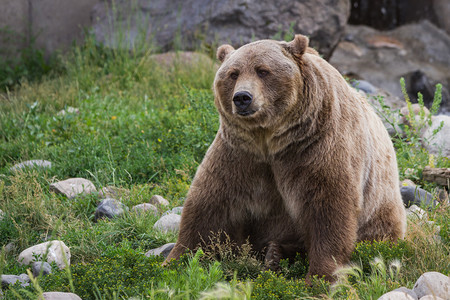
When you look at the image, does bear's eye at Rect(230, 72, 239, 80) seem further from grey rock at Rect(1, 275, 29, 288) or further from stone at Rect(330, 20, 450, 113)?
stone at Rect(330, 20, 450, 113)

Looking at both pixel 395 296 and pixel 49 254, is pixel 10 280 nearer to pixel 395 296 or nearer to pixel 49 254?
pixel 49 254

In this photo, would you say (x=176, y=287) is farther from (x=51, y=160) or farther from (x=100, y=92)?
(x=100, y=92)

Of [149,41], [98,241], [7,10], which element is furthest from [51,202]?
[7,10]

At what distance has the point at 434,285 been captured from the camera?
3074 mm

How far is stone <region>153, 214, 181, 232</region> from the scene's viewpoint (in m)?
4.58

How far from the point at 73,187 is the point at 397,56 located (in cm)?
878

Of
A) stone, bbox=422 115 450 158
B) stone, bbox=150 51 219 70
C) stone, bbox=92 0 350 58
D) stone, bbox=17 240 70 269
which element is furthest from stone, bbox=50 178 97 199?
stone, bbox=92 0 350 58

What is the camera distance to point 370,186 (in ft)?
13.1

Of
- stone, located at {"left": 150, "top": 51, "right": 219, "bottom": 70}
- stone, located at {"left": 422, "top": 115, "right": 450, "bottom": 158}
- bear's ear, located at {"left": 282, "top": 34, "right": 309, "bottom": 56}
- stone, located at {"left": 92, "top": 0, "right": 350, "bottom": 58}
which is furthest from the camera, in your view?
stone, located at {"left": 92, "top": 0, "right": 350, "bottom": 58}

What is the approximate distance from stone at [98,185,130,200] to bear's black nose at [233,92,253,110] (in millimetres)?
1967

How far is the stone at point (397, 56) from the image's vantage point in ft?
36.3

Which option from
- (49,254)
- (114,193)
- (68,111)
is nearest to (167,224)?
(114,193)

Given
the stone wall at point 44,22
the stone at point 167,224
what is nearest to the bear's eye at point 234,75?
the stone at point 167,224

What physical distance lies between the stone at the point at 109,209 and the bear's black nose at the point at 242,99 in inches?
69.8
